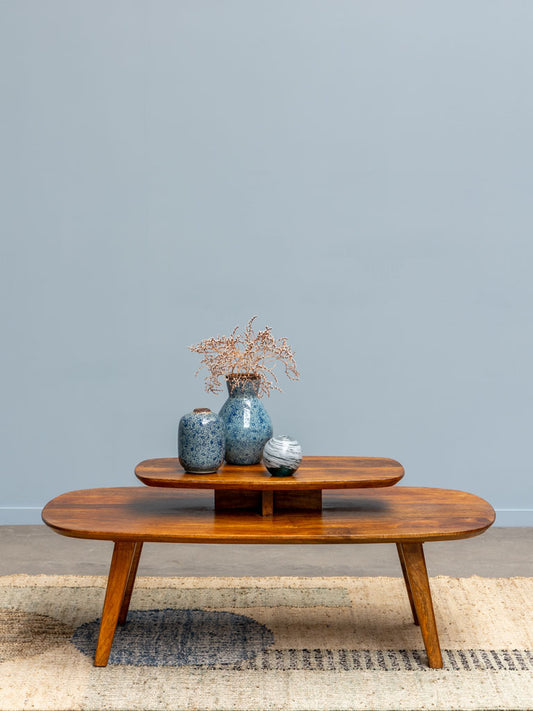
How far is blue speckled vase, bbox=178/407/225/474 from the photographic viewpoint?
2.18m

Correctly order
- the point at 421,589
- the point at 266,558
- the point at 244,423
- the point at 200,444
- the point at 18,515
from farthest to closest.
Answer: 1. the point at 18,515
2. the point at 266,558
3. the point at 244,423
4. the point at 200,444
5. the point at 421,589

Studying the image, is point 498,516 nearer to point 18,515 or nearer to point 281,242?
point 281,242

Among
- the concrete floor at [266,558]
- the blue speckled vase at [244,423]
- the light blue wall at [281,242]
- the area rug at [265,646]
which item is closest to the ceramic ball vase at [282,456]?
the blue speckled vase at [244,423]

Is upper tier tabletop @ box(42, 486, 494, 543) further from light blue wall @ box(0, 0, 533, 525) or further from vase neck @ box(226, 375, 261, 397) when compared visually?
light blue wall @ box(0, 0, 533, 525)

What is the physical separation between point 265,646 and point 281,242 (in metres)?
2.10

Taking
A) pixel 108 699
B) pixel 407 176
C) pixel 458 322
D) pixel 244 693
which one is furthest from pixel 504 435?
pixel 108 699

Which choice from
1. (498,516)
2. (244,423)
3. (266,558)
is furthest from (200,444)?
(498,516)

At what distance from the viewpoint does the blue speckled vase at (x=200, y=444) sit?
85.7 inches

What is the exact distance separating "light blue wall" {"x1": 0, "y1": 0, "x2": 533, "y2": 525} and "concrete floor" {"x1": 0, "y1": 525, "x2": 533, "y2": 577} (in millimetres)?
409

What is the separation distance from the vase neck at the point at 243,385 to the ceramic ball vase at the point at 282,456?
22 cm

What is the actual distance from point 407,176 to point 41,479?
240cm

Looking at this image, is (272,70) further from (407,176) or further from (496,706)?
(496,706)

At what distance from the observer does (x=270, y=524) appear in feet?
6.95

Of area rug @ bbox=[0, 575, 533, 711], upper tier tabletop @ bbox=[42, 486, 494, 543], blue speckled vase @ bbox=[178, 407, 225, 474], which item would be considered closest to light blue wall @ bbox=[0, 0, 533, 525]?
area rug @ bbox=[0, 575, 533, 711]
